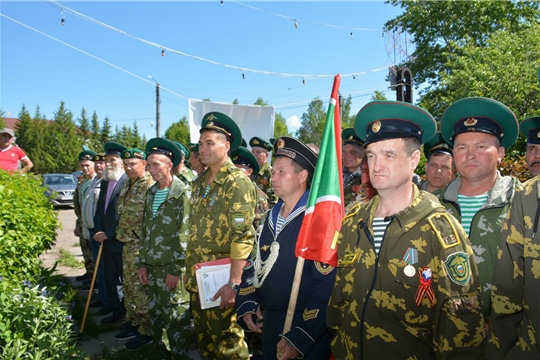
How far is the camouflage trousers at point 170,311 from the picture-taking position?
403 cm

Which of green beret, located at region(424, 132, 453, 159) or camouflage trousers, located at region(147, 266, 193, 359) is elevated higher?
green beret, located at region(424, 132, 453, 159)

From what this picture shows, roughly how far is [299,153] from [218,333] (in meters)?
1.81

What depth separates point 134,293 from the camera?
195 inches

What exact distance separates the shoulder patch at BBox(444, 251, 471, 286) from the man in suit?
4.50 meters

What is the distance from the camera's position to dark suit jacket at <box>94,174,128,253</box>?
5.35m

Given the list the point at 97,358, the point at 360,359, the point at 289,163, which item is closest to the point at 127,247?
the point at 97,358

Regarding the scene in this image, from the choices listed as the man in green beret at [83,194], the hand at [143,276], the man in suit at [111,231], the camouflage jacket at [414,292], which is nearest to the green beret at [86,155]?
the man in green beret at [83,194]

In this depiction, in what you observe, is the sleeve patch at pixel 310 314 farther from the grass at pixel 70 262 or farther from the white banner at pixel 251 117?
the white banner at pixel 251 117

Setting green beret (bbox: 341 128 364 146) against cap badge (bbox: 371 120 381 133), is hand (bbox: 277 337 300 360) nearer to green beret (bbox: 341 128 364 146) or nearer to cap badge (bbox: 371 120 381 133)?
cap badge (bbox: 371 120 381 133)

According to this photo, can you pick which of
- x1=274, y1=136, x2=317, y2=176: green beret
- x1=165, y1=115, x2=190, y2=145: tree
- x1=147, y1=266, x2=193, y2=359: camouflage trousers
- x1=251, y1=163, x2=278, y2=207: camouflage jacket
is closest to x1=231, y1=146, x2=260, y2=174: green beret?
x1=251, y1=163, x2=278, y2=207: camouflage jacket

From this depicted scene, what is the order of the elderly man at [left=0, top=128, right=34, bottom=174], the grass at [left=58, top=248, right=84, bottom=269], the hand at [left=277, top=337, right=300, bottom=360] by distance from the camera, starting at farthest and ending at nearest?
the grass at [left=58, top=248, right=84, bottom=269], the elderly man at [left=0, top=128, right=34, bottom=174], the hand at [left=277, top=337, right=300, bottom=360]

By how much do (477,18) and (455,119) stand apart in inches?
864

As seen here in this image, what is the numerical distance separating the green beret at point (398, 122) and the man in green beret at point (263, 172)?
4974 millimetres

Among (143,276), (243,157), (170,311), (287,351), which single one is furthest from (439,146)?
(143,276)
